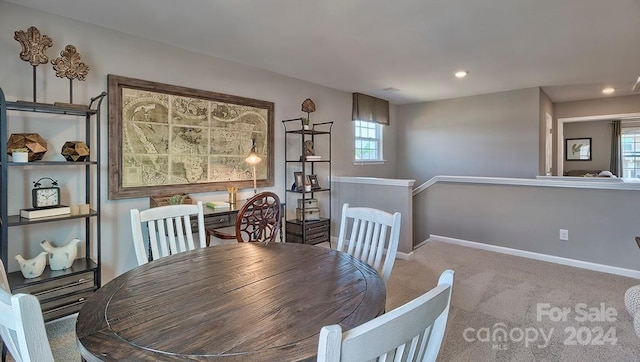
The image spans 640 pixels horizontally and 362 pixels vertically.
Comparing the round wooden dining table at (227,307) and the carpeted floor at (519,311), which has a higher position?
the round wooden dining table at (227,307)

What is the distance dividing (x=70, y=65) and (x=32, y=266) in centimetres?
148

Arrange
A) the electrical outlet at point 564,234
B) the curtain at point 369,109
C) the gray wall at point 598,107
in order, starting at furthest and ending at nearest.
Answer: the gray wall at point 598,107
the curtain at point 369,109
the electrical outlet at point 564,234

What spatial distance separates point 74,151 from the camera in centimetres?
242

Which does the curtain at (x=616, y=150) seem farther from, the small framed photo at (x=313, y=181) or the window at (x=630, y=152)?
the small framed photo at (x=313, y=181)

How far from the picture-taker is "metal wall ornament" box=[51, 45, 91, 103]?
7.89 ft

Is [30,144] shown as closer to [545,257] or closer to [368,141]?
[368,141]

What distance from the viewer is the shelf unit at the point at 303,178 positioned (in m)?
4.03

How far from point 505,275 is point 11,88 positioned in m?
4.72

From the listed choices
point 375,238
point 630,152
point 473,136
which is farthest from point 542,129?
point 375,238

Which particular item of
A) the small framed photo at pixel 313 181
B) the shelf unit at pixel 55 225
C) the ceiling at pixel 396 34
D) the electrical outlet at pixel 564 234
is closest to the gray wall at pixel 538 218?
the electrical outlet at pixel 564 234

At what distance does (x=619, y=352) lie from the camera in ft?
6.86

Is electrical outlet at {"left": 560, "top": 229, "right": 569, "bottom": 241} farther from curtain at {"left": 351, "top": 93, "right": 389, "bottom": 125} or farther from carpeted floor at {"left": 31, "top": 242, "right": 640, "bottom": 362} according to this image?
curtain at {"left": 351, "top": 93, "right": 389, "bottom": 125}

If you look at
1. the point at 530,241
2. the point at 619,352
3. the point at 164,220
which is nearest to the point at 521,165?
the point at 530,241

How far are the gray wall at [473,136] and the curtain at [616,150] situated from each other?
4.60 meters
